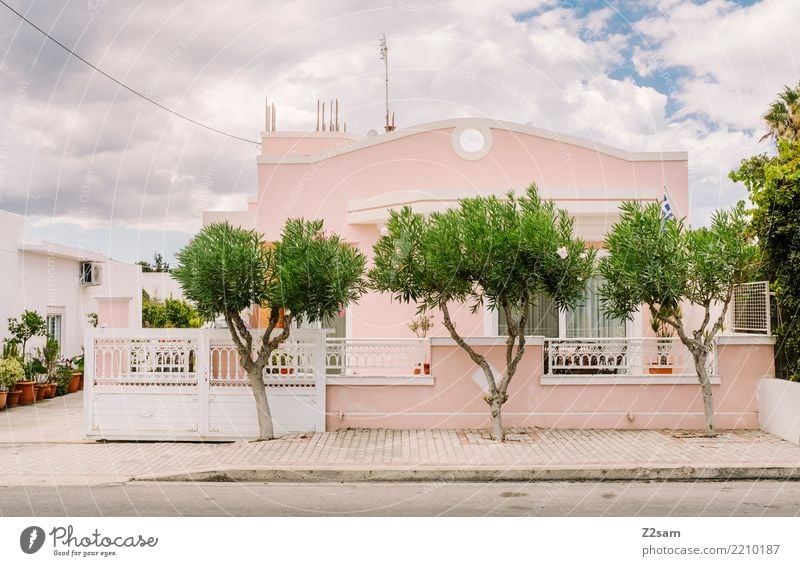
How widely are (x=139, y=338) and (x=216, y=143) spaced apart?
568cm

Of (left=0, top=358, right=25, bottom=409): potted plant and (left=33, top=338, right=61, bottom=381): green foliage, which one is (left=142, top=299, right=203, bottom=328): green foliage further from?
(left=0, top=358, right=25, bottom=409): potted plant

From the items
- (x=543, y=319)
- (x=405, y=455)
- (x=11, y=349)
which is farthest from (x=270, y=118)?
(x=405, y=455)

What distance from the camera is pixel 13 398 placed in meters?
15.4

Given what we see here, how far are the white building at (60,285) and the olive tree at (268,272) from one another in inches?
306

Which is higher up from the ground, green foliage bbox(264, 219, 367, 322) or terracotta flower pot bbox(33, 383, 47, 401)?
green foliage bbox(264, 219, 367, 322)

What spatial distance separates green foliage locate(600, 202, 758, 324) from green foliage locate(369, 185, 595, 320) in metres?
0.61

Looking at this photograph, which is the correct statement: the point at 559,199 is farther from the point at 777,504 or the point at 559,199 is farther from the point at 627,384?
the point at 777,504

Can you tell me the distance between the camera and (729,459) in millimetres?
9453

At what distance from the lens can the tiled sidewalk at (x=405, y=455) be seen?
29.7ft

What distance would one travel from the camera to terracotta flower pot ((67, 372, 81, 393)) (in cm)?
1844

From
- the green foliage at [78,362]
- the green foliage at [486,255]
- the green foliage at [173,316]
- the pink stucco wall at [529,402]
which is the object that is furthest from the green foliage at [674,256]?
the green foliage at [173,316]

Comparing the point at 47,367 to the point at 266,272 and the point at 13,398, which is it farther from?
the point at 266,272

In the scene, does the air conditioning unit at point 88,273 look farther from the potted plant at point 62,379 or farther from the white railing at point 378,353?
the white railing at point 378,353

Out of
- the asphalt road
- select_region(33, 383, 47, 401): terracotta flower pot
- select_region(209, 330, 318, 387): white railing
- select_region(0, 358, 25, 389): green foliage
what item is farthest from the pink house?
select_region(33, 383, 47, 401): terracotta flower pot
